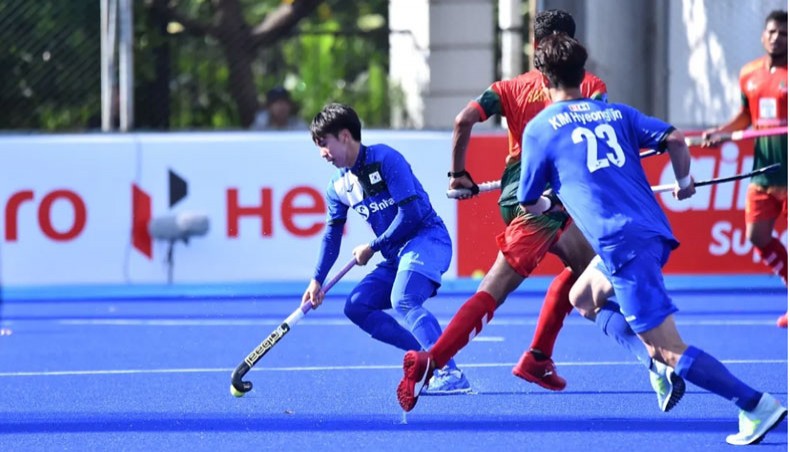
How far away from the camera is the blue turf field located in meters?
6.00

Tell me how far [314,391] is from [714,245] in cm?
547

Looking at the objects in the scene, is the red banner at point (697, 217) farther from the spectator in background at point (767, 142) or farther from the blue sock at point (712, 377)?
the blue sock at point (712, 377)

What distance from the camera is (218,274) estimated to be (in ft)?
38.5

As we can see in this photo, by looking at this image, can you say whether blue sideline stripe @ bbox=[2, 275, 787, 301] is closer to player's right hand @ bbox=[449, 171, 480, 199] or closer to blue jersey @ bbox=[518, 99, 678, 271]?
player's right hand @ bbox=[449, 171, 480, 199]

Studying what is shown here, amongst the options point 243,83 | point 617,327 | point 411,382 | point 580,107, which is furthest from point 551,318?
point 243,83

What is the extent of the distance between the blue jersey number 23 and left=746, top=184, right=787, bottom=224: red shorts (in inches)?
171

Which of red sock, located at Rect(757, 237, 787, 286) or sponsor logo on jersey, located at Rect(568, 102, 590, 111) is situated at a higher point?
sponsor logo on jersey, located at Rect(568, 102, 590, 111)

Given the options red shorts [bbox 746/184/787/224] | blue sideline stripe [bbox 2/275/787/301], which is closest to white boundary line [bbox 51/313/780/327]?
red shorts [bbox 746/184/787/224]

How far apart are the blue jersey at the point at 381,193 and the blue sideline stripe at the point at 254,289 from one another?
4846mm

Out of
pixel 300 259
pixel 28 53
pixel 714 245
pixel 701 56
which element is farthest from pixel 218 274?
pixel 701 56

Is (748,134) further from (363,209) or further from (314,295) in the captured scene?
(314,295)

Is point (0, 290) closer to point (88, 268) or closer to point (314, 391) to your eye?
point (88, 268)

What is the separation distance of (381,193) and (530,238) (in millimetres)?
697

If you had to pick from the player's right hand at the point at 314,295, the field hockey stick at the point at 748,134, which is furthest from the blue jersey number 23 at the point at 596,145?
the field hockey stick at the point at 748,134
